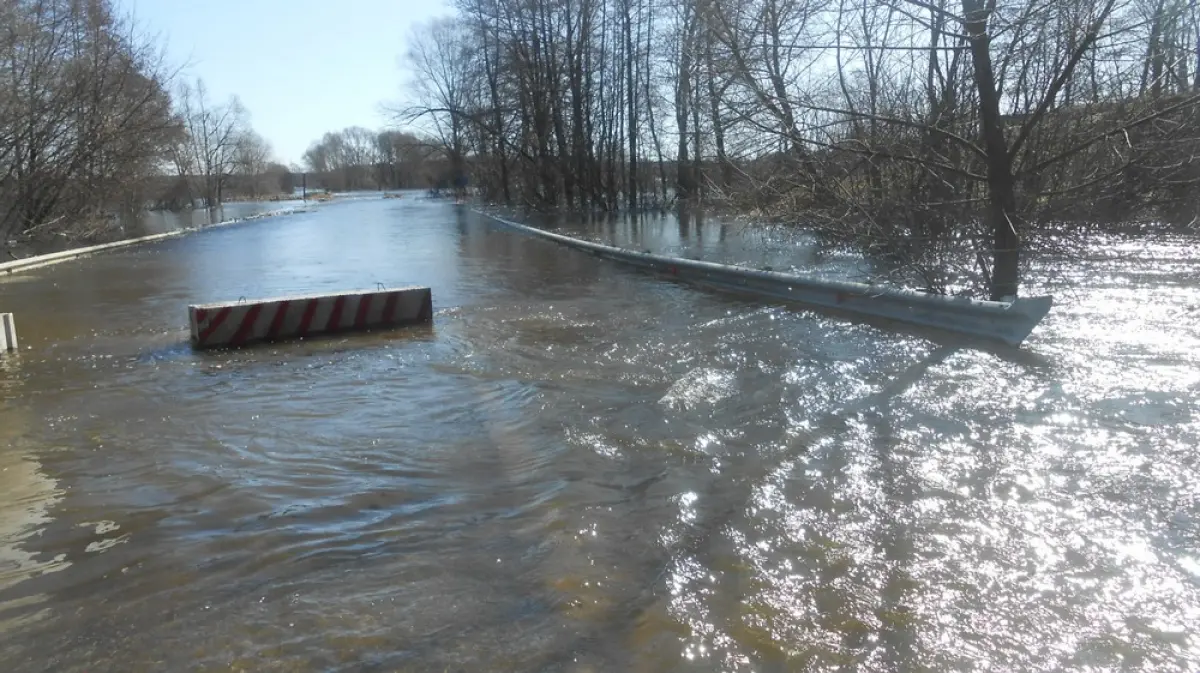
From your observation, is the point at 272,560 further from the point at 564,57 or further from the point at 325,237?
the point at 564,57

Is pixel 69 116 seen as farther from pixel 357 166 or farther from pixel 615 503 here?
pixel 357 166

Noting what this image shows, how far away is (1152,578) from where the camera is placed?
3.44m

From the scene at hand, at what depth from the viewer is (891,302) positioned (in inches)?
367

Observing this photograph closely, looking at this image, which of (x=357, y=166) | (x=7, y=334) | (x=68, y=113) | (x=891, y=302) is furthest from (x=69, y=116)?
(x=357, y=166)

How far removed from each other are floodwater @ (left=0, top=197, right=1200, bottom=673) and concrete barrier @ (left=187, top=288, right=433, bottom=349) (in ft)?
1.28

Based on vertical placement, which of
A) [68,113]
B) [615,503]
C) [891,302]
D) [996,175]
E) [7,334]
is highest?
[68,113]

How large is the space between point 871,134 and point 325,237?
22129 mm

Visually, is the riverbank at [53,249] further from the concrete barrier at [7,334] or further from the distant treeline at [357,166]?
the distant treeline at [357,166]

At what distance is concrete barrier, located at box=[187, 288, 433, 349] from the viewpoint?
8875 millimetres

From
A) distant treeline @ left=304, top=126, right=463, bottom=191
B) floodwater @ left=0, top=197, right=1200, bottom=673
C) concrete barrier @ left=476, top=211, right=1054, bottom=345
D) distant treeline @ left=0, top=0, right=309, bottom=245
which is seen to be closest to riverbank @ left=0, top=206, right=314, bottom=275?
distant treeline @ left=0, top=0, right=309, bottom=245

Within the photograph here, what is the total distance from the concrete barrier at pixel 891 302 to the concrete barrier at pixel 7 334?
29.9 feet

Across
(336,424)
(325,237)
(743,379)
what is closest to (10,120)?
(325,237)

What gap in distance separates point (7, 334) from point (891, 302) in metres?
9.96

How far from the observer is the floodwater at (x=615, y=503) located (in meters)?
3.14
